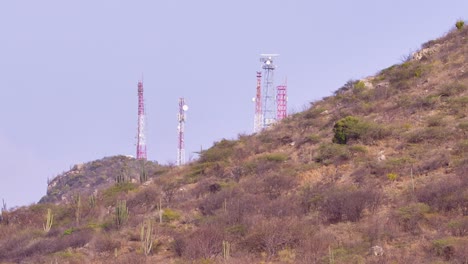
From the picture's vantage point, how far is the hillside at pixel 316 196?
722 inches

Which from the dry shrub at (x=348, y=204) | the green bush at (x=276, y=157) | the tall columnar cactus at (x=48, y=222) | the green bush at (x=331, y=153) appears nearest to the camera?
the dry shrub at (x=348, y=204)

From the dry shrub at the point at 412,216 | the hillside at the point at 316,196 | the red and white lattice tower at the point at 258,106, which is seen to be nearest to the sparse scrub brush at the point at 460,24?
the hillside at the point at 316,196

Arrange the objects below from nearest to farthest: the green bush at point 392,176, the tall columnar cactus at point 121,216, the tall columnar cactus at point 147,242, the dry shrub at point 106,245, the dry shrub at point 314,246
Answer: the dry shrub at point 314,246 → the tall columnar cactus at point 147,242 → the dry shrub at point 106,245 → the green bush at point 392,176 → the tall columnar cactus at point 121,216

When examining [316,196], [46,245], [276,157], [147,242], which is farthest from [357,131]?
[46,245]

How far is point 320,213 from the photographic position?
20.8 metres

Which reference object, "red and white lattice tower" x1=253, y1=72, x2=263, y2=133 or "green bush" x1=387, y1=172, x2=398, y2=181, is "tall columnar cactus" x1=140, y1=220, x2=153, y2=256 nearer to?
"green bush" x1=387, y1=172, x2=398, y2=181

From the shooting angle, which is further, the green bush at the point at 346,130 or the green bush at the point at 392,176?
the green bush at the point at 346,130

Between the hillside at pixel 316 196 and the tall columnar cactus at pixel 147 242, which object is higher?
the hillside at pixel 316 196

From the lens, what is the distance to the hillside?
1834cm

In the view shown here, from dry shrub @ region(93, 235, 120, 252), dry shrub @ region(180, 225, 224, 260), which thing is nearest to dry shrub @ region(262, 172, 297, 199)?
dry shrub @ region(180, 225, 224, 260)

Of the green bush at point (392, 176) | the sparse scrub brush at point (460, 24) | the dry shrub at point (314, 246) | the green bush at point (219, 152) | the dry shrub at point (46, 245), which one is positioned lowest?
the dry shrub at point (46, 245)

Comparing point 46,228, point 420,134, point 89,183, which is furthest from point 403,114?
point 89,183

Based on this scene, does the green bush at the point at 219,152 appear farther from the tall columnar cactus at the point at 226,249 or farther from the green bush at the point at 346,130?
the tall columnar cactus at the point at 226,249

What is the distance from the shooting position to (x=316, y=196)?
2234 centimetres
